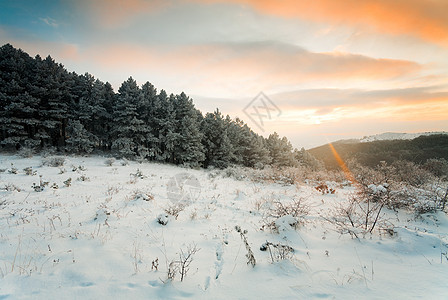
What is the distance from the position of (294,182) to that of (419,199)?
5.47 meters

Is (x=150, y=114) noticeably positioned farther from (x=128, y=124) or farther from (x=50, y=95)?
(x=50, y=95)

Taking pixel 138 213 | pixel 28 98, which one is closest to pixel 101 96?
pixel 28 98

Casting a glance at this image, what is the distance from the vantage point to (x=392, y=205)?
578 centimetres

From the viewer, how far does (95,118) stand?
26031mm

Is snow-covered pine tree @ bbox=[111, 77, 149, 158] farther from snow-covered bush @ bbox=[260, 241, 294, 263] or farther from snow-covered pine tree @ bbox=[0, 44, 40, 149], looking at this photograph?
snow-covered bush @ bbox=[260, 241, 294, 263]

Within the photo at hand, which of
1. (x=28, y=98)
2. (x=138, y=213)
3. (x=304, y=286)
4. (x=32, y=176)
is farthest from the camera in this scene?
(x=28, y=98)

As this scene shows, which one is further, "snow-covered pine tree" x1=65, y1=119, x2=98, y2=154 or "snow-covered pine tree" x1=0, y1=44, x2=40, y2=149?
"snow-covered pine tree" x1=65, y1=119, x2=98, y2=154

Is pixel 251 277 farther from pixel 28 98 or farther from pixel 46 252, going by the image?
pixel 28 98

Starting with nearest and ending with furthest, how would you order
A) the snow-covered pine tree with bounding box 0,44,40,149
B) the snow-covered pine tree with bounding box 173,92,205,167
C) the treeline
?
1. the snow-covered pine tree with bounding box 0,44,40,149
2. the treeline
3. the snow-covered pine tree with bounding box 173,92,205,167

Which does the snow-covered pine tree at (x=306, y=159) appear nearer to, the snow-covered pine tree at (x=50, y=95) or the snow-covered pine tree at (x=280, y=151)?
the snow-covered pine tree at (x=280, y=151)

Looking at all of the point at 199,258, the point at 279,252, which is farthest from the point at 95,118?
the point at 279,252

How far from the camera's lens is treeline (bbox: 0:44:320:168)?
819 inches

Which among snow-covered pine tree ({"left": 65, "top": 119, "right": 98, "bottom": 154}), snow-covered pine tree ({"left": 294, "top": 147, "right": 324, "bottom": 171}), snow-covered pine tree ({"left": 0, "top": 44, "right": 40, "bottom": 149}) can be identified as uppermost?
snow-covered pine tree ({"left": 0, "top": 44, "right": 40, "bottom": 149})

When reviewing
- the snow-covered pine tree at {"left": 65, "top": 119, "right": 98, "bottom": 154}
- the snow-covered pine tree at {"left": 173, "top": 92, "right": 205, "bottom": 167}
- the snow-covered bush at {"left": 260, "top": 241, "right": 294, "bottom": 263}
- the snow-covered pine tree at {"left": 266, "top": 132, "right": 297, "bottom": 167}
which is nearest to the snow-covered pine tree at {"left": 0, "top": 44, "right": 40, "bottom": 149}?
the snow-covered pine tree at {"left": 65, "top": 119, "right": 98, "bottom": 154}
